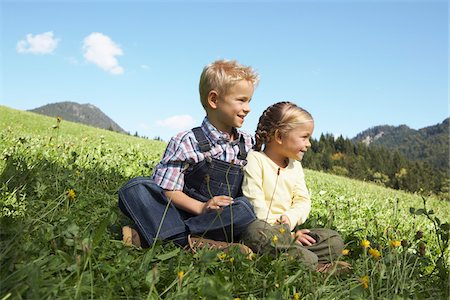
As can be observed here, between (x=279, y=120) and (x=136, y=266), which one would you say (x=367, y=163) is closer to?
(x=279, y=120)

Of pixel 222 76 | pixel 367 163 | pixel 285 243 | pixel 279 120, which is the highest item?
pixel 367 163

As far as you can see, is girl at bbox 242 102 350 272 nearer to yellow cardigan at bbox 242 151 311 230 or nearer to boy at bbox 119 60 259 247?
yellow cardigan at bbox 242 151 311 230

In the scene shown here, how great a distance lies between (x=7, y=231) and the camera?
2.44 m

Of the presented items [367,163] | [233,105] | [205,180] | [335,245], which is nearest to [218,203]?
[205,180]

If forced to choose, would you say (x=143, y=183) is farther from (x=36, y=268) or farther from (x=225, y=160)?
(x=36, y=268)

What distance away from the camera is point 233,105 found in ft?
11.9

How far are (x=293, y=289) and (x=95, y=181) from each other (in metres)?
3.30

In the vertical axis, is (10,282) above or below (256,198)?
below

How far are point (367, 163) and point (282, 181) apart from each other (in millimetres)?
81095

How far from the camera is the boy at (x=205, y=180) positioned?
3.41m

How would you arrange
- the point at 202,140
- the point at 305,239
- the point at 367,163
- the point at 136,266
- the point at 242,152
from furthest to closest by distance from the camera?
the point at 367,163
the point at 242,152
the point at 202,140
the point at 305,239
the point at 136,266

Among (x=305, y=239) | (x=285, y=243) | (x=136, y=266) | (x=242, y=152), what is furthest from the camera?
(x=242, y=152)

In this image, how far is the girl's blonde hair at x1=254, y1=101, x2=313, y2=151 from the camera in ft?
12.1

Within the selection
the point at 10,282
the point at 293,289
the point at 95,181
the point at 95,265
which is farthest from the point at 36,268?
the point at 95,181
